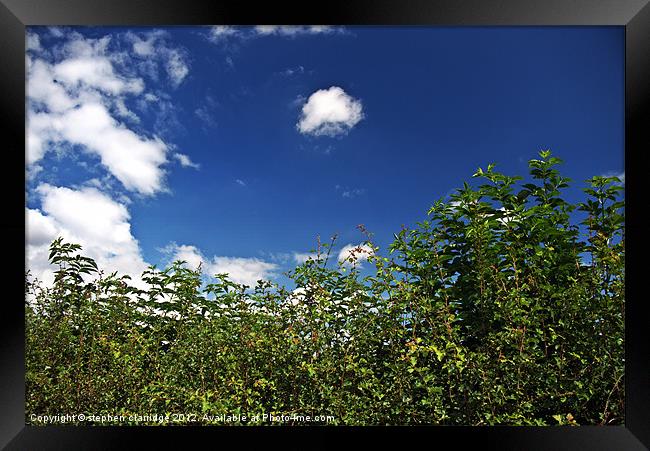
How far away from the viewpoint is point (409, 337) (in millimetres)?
2771

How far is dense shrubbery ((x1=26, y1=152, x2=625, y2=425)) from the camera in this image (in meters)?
2.66

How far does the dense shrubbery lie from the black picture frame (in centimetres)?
27

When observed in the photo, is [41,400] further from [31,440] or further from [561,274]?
[561,274]

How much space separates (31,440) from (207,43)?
254 cm

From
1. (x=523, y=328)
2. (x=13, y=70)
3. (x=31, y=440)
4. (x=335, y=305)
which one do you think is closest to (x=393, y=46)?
(x=335, y=305)

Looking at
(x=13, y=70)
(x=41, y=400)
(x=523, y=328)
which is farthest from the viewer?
(x=41, y=400)

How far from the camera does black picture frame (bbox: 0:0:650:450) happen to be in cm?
226

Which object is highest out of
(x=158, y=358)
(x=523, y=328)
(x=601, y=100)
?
(x=601, y=100)

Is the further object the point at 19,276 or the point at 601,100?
the point at 601,100

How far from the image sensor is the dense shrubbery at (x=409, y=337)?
105 inches

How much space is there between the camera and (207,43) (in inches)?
121
